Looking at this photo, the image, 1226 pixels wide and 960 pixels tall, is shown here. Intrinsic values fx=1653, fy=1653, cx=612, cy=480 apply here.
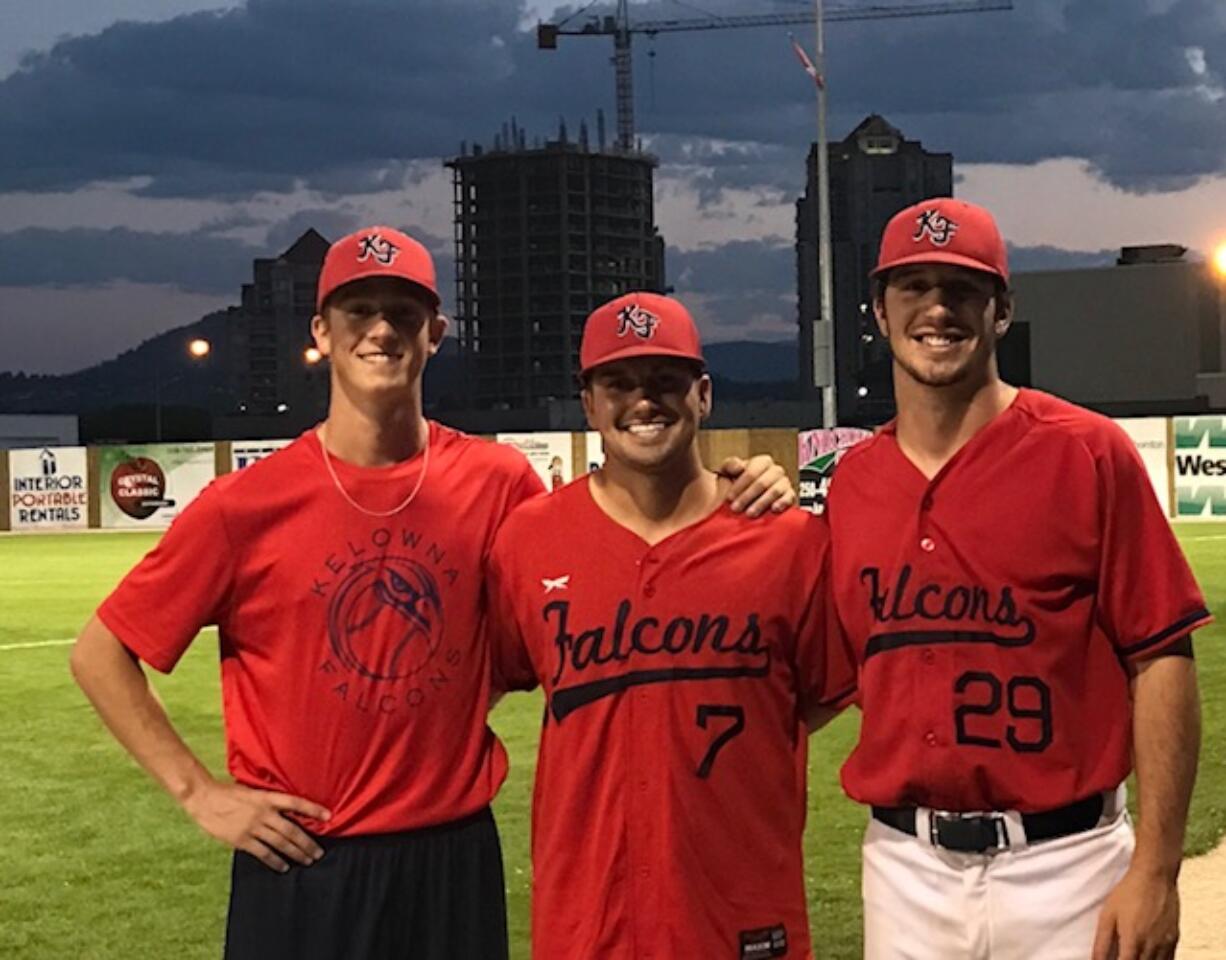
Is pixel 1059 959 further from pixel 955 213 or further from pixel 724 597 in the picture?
pixel 955 213

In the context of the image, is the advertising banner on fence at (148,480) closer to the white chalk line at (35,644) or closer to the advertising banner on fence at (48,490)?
the advertising banner on fence at (48,490)

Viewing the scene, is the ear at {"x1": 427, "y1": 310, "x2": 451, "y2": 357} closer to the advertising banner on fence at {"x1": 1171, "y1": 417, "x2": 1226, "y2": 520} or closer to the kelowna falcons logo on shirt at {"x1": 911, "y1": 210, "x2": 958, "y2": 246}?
the kelowna falcons logo on shirt at {"x1": 911, "y1": 210, "x2": 958, "y2": 246}

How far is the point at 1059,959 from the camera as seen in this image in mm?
3465

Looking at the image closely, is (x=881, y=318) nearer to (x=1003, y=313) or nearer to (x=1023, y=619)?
(x=1003, y=313)

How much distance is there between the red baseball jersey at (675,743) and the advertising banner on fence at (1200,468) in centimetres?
2735

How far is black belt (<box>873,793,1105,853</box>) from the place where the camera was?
3.48 meters

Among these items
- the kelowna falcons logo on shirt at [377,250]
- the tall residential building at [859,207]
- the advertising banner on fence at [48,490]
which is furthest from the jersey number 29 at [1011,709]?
the tall residential building at [859,207]

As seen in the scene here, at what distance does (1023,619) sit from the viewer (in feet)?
11.5

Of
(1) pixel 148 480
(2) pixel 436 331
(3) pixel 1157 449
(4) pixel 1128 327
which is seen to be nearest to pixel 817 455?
(3) pixel 1157 449

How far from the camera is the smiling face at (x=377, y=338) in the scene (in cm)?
396

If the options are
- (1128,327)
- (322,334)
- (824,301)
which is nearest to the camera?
(322,334)

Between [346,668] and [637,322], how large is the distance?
1043 mm

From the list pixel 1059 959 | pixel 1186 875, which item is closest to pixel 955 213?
pixel 1059 959

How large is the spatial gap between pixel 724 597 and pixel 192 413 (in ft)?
321
